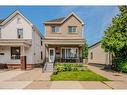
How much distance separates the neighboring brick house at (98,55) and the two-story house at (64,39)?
134 inches

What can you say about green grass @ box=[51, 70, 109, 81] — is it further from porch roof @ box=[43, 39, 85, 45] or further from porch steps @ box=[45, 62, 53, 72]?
porch roof @ box=[43, 39, 85, 45]

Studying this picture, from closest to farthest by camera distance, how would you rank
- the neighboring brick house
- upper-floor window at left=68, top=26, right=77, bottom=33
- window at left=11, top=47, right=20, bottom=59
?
window at left=11, top=47, right=20, bottom=59
the neighboring brick house
upper-floor window at left=68, top=26, right=77, bottom=33

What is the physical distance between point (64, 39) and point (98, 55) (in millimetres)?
7830

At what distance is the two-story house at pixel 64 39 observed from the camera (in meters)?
34.2

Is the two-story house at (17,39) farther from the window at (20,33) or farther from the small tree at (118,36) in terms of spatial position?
the small tree at (118,36)

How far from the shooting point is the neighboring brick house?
35769mm

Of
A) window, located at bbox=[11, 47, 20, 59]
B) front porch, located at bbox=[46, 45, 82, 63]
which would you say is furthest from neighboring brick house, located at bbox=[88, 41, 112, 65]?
window, located at bbox=[11, 47, 20, 59]

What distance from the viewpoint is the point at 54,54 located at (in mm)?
35844

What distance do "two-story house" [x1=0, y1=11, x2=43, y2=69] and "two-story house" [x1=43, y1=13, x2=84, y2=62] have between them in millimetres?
1941

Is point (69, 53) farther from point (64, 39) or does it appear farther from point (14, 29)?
point (14, 29)

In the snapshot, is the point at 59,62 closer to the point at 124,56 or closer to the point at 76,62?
the point at 76,62

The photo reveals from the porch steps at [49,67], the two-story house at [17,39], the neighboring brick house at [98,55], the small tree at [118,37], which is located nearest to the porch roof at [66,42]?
the two-story house at [17,39]

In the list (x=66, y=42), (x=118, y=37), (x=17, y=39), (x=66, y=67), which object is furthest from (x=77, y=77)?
(x=17, y=39)
